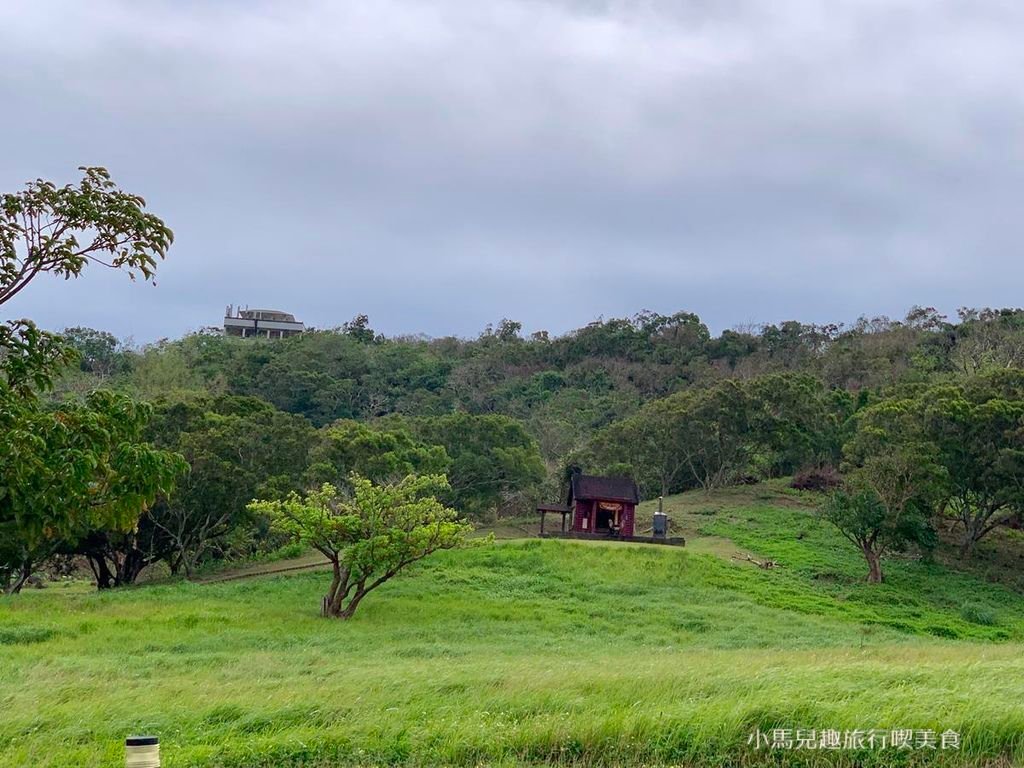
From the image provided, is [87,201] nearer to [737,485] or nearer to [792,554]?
[792,554]

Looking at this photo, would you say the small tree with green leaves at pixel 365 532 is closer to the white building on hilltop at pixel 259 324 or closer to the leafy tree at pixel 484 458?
the leafy tree at pixel 484 458

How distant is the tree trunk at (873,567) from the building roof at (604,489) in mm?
10897

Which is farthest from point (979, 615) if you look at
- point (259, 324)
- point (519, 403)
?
point (259, 324)

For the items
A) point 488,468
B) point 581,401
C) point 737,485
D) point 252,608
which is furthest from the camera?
point 581,401

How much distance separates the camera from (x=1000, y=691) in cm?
852

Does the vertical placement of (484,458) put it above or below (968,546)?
above

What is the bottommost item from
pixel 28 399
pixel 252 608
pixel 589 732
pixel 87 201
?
pixel 252 608

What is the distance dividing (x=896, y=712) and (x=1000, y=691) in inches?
60.1

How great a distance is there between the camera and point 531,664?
13.7 m

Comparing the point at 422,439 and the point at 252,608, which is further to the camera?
the point at 422,439

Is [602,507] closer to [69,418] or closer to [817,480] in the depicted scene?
[817,480]

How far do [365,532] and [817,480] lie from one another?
115 ft

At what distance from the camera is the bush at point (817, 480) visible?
175 ft

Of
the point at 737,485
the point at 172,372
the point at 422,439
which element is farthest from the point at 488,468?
the point at 172,372
